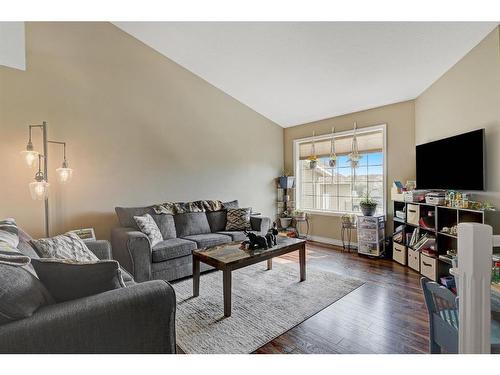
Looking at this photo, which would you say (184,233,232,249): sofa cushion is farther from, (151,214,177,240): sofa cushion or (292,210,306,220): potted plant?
(292,210,306,220): potted plant

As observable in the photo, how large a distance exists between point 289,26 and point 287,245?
2442 mm

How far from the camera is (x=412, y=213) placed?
3469 mm

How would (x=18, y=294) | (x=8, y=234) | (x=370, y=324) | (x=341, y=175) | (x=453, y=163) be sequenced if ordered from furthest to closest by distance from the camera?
1. (x=341, y=175)
2. (x=453, y=163)
3. (x=370, y=324)
4. (x=8, y=234)
5. (x=18, y=294)

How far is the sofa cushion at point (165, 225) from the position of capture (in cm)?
349

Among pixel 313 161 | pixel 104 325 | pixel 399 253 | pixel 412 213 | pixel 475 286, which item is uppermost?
pixel 313 161

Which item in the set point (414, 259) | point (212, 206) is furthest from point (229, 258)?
point (414, 259)

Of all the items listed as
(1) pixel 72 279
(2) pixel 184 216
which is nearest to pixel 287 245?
(2) pixel 184 216

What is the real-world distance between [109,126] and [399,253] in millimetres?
4493

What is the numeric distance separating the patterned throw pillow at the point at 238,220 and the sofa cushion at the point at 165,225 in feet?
3.01

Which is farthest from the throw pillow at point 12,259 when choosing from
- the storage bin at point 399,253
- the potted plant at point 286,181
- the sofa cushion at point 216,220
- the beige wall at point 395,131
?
the potted plant at point 286,181

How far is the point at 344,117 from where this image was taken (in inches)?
186

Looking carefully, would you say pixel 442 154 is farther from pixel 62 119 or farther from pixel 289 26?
pixel 62 119

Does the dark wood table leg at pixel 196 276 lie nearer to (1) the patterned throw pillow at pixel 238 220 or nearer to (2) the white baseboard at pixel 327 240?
(1) the patterned throw pillow at pixel 238 220

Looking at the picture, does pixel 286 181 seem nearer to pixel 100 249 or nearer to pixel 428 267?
pixel 428 267
